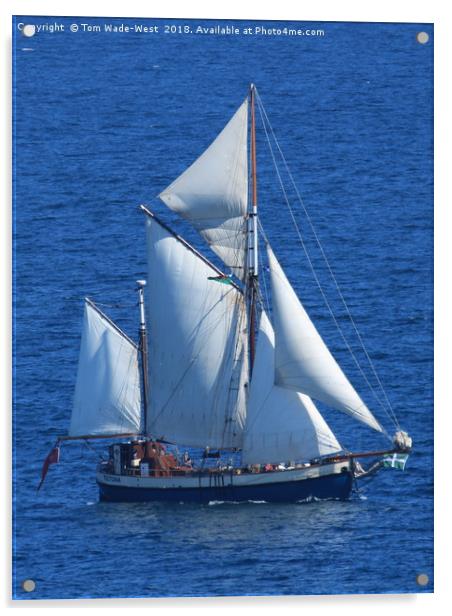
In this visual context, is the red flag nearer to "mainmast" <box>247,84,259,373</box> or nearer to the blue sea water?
the blue sea water

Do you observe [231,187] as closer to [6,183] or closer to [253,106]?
[253,106]

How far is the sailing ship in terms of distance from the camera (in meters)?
45.5

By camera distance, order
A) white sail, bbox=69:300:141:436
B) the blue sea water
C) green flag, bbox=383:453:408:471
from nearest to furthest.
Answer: the blue sea water < green flag, bbox=383:453:408:471 < white sail, bbox=69:300:141:436

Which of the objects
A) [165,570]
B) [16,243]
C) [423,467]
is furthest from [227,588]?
[16,243]

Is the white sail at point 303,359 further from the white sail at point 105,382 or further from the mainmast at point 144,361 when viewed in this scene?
the white sail at point 105,382

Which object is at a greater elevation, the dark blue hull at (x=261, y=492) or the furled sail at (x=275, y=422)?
the furled sail at (x=275, y=422)

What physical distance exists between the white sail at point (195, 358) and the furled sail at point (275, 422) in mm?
968

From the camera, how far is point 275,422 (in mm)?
46844

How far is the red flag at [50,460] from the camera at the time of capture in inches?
1686

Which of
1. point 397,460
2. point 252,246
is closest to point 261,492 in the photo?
point 397,460

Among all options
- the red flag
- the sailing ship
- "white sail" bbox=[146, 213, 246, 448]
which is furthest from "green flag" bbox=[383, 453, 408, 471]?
the red flag

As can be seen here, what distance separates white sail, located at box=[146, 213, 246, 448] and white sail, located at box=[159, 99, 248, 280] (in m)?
0.90

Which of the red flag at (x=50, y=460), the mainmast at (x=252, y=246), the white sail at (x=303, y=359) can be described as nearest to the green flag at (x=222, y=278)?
the mainmast at (x=252, y=246)

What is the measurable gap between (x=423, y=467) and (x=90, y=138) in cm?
886
